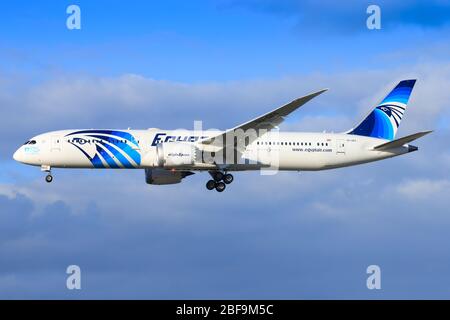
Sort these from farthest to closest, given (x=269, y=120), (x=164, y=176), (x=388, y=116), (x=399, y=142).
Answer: (x=388, y=116)
(x=164, y=176)
(x=399, y=142)
(x=269, y=120)

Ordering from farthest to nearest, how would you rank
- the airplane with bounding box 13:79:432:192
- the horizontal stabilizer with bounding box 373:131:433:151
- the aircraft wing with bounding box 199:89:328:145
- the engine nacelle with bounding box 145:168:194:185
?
the engine nacelle with bounding box 145:168:194:185, the horizontal stabilizer with bounding box 373:131:433:151, the airplane with bounding box 13:79:432:192, the aircraft wing with bounding box 199:89:328:145

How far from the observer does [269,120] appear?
67.9m

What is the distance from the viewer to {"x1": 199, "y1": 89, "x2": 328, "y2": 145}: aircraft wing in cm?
6531

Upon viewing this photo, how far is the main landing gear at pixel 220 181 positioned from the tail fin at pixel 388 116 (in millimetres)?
9431

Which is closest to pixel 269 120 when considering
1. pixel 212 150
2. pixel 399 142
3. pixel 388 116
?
pixel 212 150

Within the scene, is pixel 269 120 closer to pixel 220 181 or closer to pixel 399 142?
pixel 220 181

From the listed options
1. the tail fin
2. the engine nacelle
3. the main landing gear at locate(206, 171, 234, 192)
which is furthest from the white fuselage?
the engine nacelle

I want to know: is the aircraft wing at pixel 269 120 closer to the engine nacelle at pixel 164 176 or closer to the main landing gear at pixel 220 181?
the main landing gear at pixel 220 181

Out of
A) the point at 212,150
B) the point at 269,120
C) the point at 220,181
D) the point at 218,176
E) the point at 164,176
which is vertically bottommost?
the point at 220,181

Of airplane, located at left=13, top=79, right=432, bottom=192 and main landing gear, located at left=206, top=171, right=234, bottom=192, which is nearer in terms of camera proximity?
airplane, located at left=13, top=79, right=432, bottom=192

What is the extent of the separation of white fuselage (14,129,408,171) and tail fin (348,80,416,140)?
3602 mm

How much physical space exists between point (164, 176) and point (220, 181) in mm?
4483

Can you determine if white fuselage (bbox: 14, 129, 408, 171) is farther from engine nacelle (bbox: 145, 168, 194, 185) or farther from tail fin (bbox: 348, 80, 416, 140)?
engine nacelle (bbox: 145, 168, 194, 185)

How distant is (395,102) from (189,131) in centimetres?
1651
